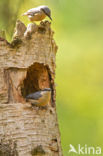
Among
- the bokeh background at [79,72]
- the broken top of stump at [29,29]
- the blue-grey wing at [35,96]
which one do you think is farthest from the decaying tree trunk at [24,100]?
the bokeh background at [79,72]

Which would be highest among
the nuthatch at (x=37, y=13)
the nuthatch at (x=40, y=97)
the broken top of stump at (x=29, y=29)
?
the nuthatch at (x=37, y=13)

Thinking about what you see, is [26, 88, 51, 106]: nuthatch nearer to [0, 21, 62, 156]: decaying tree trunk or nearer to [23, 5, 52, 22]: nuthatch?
[0, 21, 62, 156]: decaying tree trunk

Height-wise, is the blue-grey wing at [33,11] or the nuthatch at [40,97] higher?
the blue-grey wing at [33,11]

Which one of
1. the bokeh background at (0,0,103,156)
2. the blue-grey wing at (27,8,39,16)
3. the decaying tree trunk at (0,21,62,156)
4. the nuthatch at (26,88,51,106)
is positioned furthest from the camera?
the bokeh background at (0,0,103,156)

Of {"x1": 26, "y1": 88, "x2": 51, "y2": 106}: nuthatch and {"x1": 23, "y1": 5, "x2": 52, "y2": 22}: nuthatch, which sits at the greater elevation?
{"x1": 23, "y1": 5, "x2": 52, "y2": 22}: nuthatch

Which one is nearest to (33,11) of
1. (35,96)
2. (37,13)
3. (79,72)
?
(37,13)

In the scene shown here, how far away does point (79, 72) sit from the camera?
10.2 meters

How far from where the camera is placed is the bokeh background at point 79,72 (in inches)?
381

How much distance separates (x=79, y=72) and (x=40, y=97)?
154 inches

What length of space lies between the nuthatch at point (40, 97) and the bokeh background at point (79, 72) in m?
3.06

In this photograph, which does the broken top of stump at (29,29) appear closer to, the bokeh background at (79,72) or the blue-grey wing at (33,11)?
the blue-grey wing at (33,11)

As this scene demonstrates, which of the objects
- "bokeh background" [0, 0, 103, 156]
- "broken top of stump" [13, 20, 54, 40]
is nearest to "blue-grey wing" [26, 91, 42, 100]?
"broken top of stump" [13, 20, 54, 40]

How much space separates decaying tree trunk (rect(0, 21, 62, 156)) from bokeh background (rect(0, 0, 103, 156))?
2.79m

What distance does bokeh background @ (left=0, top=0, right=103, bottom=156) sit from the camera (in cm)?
967
